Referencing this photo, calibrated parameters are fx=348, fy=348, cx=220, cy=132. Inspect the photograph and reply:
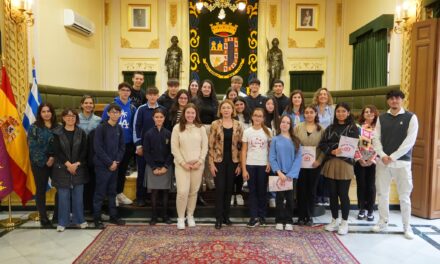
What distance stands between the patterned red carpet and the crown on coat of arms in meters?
6.48

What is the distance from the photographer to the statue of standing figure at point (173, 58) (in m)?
9.06

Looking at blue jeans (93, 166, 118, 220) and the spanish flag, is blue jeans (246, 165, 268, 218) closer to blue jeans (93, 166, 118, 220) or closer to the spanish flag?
blue jeans (93, 166, 118, 220)

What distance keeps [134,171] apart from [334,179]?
11.0 feet

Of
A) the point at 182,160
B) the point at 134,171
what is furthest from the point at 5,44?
the point at 182,160

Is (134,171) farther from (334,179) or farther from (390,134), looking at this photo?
(390,134)

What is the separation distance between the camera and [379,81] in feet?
22.6

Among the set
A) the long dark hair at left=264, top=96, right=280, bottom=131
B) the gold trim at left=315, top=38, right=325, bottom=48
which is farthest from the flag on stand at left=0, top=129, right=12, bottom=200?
the gold trim at left=315, top=38, right=325, bottom=48

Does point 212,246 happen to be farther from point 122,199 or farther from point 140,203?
point 122,199

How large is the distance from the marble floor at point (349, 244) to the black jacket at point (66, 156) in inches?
21.6

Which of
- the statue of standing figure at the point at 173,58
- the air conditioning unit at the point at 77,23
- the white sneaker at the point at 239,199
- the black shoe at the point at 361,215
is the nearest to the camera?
the black shoe at the point at 361,215

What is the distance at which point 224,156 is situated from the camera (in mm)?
3791

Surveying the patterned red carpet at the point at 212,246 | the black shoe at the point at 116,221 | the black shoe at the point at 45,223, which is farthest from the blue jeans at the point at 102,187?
the black shoe at the point at 45,223

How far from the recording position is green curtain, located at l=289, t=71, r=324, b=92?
366 inches

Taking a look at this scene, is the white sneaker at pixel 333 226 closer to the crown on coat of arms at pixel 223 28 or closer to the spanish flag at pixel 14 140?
the spanish flag at pixel 14 140
